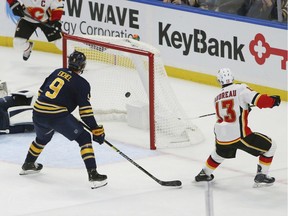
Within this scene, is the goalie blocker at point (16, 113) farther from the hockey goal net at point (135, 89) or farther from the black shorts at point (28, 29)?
the black shorts at point (28, 29)

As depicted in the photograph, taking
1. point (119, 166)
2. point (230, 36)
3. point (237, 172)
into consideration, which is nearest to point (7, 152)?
point (119, 166)

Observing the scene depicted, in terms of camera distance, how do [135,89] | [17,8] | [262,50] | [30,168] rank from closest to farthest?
[30,168], [135,89], [262,50], [17,8]

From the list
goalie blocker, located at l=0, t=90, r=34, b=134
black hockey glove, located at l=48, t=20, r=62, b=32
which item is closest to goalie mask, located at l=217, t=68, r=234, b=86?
goalie blocker, located at l=0, t=90, r=34, b=134

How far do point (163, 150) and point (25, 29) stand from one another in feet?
10.3

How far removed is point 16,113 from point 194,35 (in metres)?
2.32

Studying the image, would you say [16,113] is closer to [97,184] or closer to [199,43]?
[97,184]

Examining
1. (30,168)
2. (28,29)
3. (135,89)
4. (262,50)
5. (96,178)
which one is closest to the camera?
(96,178)

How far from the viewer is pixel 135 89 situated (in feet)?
32.1

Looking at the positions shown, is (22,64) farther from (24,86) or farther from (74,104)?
(74,104)

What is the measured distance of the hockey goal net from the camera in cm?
944

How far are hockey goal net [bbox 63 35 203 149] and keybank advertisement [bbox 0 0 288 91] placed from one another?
1.35 metres

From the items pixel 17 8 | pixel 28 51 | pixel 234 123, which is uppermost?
pixel 234 123

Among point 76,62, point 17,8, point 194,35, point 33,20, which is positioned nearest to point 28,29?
point 33,20

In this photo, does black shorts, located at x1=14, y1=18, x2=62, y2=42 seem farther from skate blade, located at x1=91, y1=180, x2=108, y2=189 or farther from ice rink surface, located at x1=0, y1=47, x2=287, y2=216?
skate blade, located at x1=91, y1=180, x2=108, y2=189
